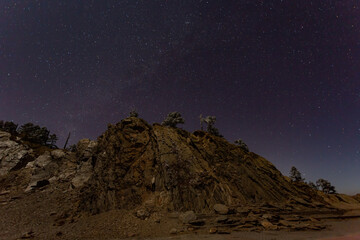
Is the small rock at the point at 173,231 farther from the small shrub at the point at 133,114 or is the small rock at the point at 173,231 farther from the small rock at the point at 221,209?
the small shrub at the point at 133,114

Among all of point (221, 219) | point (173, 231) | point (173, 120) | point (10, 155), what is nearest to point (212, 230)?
point (221, 219)

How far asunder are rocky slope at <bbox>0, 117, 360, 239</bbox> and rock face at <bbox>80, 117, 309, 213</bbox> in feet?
0.37

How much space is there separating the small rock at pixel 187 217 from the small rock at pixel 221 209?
2.57 meters

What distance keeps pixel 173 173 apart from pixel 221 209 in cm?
631

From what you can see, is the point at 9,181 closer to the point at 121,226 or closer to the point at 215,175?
the point at 121,226

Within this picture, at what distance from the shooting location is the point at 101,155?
78.2ft

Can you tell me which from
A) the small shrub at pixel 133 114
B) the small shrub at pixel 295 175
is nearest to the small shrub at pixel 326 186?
the small shrub at pixel 295 175

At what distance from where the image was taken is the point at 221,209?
15977 mm

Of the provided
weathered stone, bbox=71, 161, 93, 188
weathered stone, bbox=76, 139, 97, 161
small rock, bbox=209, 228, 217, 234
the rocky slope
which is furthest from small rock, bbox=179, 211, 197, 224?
weathered stone, bbox=76, 139, 97, 161

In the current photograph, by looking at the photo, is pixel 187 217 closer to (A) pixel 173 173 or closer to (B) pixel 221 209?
(B) pixel 221 209

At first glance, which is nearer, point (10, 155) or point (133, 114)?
point (10, 155)

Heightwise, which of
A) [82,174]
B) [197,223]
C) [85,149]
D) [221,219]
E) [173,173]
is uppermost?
[85,149]

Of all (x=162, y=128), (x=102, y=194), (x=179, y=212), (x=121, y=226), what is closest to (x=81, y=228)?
(x=121, y=226)

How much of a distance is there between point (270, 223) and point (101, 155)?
847 inches
